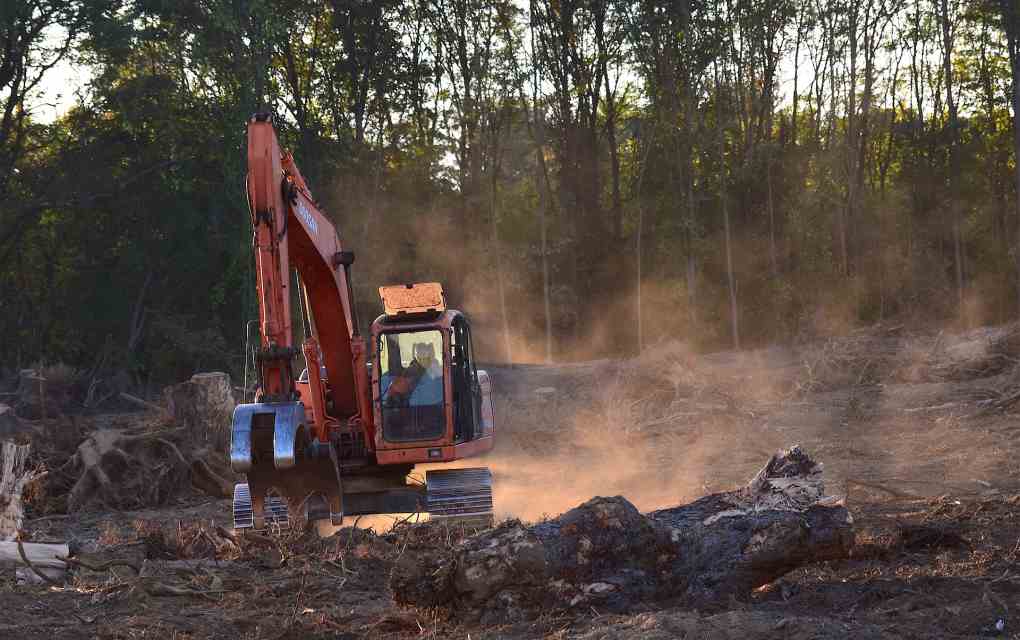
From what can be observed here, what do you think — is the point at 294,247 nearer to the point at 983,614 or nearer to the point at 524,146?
the point at 983,614

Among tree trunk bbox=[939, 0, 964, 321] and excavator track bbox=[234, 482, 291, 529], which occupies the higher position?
tree trunk bbox=[939, 0, 964, 321]

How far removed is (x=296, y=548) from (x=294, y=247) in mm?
2937

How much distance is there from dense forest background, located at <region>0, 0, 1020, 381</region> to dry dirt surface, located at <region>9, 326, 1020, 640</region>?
9637mm

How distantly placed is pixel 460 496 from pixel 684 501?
121 inches

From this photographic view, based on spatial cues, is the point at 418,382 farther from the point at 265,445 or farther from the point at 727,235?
the point at 727,235

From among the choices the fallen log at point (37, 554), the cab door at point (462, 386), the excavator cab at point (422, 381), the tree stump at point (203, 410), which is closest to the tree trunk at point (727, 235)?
the tree stump at point (203, 410)

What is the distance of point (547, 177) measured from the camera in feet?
140

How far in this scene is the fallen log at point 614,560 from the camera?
7.55 meters

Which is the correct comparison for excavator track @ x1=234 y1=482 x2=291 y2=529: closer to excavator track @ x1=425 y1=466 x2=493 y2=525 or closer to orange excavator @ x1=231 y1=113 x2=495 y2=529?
orange excavator @ x1=231 y1=113 x2=495 y2=529

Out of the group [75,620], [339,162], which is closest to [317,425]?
[75,620]

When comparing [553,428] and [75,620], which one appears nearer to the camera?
[75,620]

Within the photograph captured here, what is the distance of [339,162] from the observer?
111 ft

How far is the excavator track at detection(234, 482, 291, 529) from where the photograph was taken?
11570mm

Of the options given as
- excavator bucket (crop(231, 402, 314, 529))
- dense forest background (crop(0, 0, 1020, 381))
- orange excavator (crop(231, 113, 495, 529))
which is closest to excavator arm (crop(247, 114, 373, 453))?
orange excavator (crop(231, 113, 495, 529))
